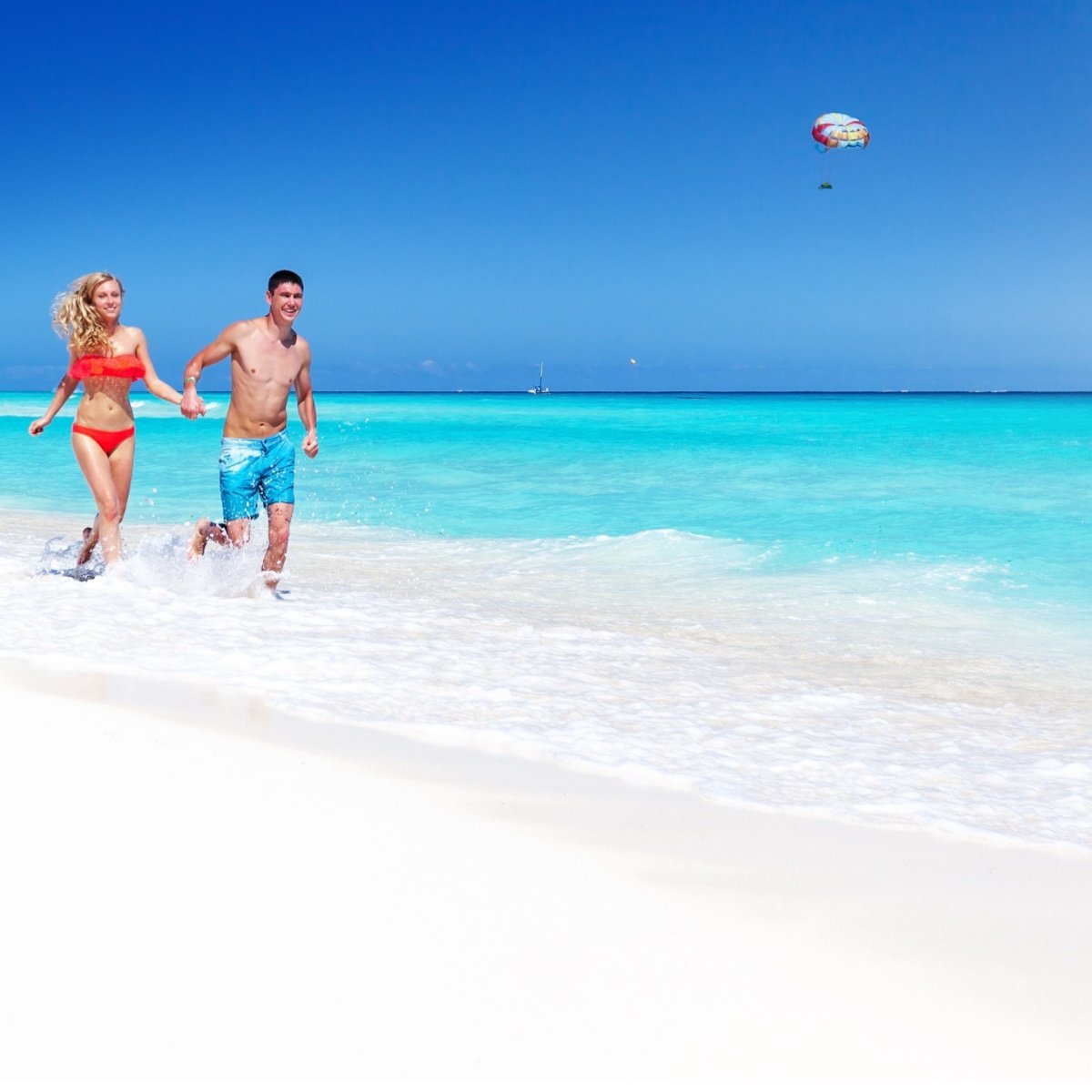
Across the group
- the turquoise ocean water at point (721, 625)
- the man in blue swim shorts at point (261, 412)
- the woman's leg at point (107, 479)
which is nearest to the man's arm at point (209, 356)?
the man in blue swim shorts at point (261, 412)

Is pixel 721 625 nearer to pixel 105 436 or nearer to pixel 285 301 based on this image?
pixel 285 301

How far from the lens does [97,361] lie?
5.89 m

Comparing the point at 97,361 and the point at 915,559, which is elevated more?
the point at 97,361

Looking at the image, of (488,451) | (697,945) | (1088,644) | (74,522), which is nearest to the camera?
(697,945)

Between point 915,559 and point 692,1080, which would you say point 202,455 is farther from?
point 692,1080

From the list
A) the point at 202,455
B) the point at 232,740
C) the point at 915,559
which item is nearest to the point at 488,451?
the point at 202,455

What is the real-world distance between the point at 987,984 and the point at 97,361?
5287 millimetres

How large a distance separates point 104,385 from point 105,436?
295 millimetres

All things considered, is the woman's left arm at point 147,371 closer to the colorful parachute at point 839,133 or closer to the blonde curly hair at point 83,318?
the blonde curly hair at point 83,318

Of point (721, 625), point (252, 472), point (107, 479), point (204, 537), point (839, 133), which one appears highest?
point (839, 133)

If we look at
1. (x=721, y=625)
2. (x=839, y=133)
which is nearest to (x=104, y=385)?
(x=721, y=625)

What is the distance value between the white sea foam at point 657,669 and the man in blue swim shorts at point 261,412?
0.76 feet

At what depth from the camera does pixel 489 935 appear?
2.21 m

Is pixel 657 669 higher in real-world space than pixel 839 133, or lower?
lower
